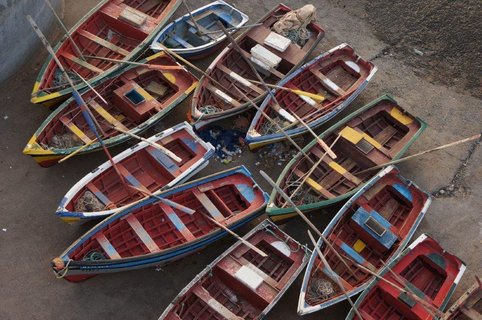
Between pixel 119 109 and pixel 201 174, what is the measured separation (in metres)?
3.07

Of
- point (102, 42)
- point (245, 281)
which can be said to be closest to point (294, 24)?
point (102, 42)

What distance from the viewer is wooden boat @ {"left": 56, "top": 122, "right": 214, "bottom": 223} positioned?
41.7 ft

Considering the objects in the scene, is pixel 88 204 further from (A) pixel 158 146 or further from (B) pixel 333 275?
(B) pixel 333 275

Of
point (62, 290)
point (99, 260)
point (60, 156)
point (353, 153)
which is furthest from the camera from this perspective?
point (353, 153)

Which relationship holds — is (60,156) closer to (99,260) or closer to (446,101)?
(99,260)

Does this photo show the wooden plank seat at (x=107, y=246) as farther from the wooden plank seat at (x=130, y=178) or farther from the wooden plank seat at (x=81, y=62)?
the wooden plank seat at (x=81, y=62)

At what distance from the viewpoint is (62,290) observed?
12.4 metres

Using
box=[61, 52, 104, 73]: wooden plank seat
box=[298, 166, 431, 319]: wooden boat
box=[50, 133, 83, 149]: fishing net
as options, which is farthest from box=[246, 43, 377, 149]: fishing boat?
box=[61, 52, 104, 73]: wooden plank seat

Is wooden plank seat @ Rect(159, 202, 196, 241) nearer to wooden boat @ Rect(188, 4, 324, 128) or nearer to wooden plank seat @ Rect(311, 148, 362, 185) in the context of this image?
wooden boat @ Rect(188, 4, 324, 128)

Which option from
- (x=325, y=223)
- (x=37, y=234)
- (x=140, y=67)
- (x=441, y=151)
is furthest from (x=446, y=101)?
(x=37, y=234)

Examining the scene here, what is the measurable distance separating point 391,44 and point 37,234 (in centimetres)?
1316

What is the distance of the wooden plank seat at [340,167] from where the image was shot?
13930mm

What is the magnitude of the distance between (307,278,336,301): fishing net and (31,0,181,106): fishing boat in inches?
327

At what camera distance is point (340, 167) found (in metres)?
14.1
